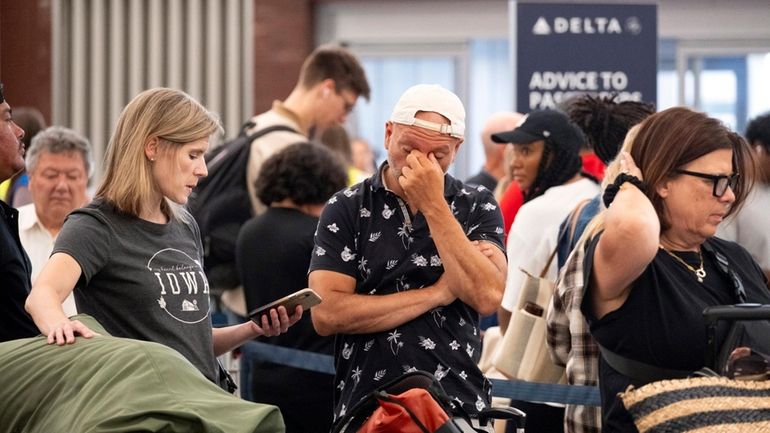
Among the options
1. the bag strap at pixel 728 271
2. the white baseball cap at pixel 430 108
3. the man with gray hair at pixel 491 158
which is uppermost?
the white baseball cap at pixel 430 108

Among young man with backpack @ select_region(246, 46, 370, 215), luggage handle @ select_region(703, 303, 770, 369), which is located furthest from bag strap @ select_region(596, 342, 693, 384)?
young man with backpack @ select_region(246, 46, 370, 215)

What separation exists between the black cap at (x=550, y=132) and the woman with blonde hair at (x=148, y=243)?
2.01 meters

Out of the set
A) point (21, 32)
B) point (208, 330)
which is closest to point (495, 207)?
point (208, 330)

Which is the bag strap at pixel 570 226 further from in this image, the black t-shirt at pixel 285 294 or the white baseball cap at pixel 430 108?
the white baseball cap at pixel 430 108

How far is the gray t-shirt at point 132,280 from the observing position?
9.95ft

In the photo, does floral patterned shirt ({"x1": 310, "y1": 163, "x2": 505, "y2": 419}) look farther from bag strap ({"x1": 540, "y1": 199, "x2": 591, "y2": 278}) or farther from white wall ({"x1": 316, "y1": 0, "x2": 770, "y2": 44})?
white wall ({"x1": 316, "y1": 0, "x2": 770, "y2": 44})

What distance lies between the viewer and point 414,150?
330 centimetres

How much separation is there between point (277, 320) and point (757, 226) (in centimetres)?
288

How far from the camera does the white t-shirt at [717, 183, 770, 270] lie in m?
5.39

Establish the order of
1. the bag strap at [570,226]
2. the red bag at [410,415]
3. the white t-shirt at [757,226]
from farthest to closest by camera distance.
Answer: the white t-shirt at [757,226], the bag strap at [570,226], the red bag at [410,415]

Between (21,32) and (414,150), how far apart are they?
28.0ft

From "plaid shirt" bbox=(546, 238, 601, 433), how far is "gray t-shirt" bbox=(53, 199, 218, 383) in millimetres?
1079

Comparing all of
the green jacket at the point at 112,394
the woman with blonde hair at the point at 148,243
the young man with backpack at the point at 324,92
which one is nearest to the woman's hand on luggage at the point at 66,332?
the green jacket at the point at 112,394

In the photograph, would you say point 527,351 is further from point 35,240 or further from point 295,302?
point 35,240
